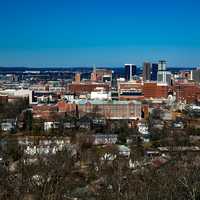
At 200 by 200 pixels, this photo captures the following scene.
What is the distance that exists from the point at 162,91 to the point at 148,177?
81.8ft

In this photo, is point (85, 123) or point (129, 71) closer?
point (85, 123)

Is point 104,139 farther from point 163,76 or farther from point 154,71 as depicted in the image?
point 154,71

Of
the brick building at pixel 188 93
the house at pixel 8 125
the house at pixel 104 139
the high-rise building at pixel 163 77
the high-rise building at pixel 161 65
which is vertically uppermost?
the high-rise building at pixel 161 65

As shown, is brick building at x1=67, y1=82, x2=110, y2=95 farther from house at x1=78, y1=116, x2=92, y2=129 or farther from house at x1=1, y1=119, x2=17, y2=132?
house at x1=1, y1=119, x2=17, y2=132

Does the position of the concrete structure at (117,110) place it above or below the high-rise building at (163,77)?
below

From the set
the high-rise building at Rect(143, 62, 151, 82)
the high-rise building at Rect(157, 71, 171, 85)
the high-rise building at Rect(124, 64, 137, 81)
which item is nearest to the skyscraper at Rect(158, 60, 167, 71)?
the high-rise building at Rect(143, 62, 151, 82)

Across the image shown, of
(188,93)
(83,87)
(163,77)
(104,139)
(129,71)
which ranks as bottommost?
(104,139)

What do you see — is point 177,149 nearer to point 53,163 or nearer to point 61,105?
point 53,163

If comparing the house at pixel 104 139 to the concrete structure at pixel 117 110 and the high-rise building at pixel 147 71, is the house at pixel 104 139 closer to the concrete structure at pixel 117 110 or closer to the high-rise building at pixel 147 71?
the concrete structure at pixel 117 110

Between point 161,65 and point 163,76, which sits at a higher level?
point 161,65

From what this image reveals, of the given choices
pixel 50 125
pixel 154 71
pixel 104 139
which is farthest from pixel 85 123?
pixel 154 71

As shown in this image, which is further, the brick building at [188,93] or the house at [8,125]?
the brick building at [188,93]

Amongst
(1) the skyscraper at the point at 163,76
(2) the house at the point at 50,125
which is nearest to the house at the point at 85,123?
(2) the house at the point at 50,125

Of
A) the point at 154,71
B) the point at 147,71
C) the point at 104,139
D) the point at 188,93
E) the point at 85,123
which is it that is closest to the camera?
the point at 104,139
